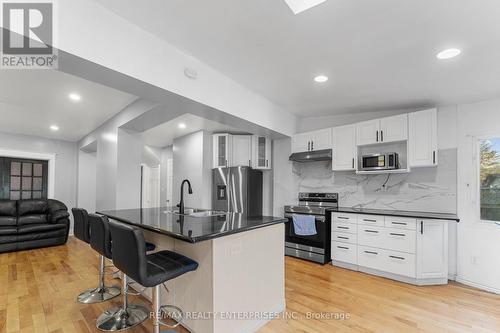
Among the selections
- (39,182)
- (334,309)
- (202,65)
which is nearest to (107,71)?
(202,65)

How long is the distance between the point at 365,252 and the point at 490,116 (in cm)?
249

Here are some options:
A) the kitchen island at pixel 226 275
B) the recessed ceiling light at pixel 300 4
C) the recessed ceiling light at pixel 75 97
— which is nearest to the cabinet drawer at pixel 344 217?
the kitchen island at pixel 226 275

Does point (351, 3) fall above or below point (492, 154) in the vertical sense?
above

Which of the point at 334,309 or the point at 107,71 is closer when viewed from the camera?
the point at 107,71

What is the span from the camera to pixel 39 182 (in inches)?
244

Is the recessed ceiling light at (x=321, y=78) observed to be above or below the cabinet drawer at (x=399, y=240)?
above

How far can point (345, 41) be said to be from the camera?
2205mm

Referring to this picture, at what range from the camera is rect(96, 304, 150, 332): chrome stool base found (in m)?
2.17

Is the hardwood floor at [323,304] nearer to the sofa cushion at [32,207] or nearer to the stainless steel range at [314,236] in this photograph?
the stainless steel range at [314,236]

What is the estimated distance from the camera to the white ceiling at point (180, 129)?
4621mm

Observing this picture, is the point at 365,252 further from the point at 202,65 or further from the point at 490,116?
the point at 202,65

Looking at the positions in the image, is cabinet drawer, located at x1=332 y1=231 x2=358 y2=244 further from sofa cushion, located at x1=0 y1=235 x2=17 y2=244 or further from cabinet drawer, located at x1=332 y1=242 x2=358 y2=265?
sofa cushion, located at x1=0 y1=235 x2=17 y2=244

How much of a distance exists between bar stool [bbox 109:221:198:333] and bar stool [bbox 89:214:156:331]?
1.18 feet

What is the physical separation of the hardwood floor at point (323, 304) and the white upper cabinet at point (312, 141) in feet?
6.57
